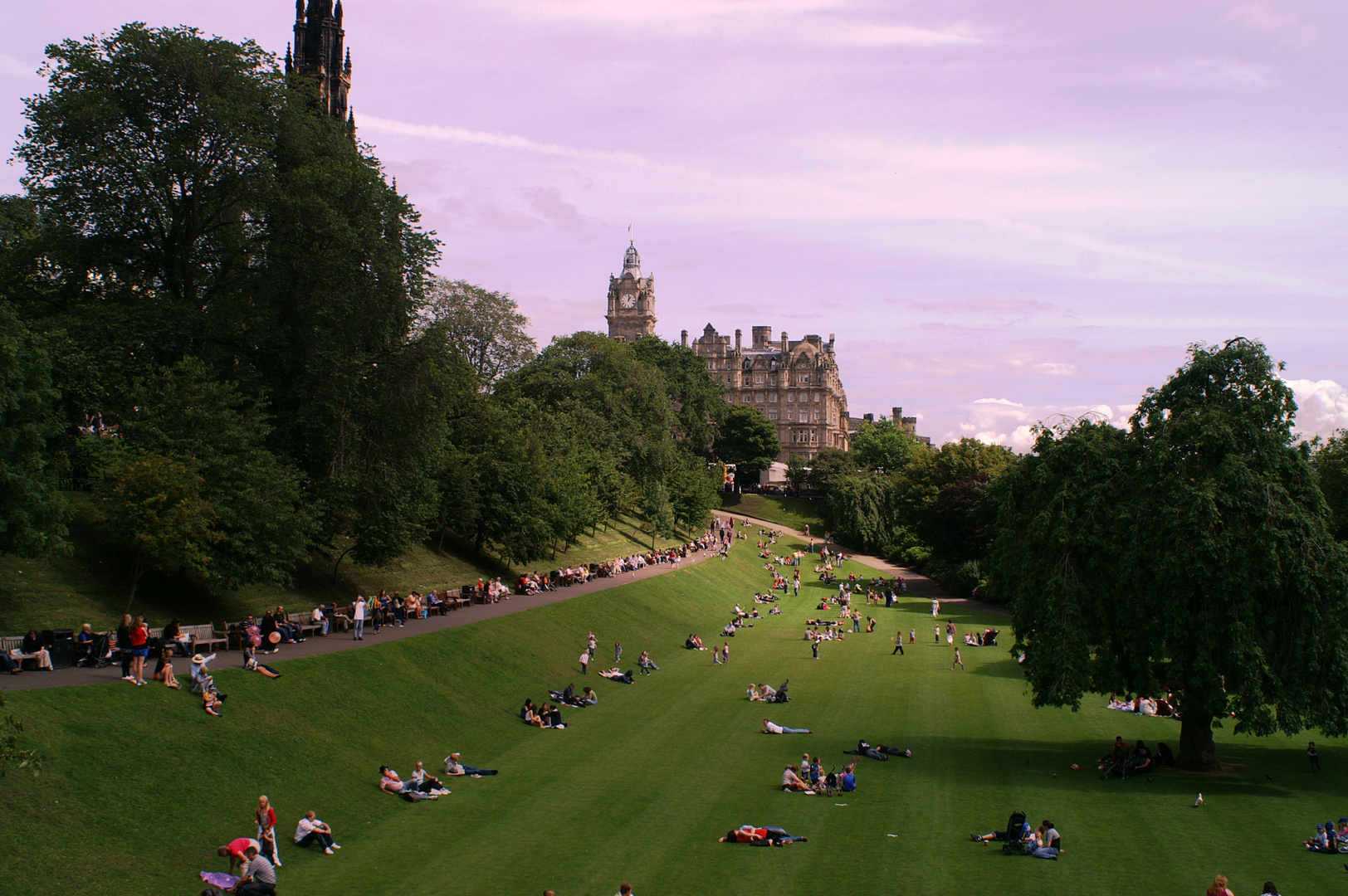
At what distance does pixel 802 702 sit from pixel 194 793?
2228 centimetres

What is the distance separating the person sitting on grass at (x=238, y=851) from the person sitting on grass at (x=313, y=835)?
5.65ft

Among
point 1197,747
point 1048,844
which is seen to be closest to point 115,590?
point 1048,844

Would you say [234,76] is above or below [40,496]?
above

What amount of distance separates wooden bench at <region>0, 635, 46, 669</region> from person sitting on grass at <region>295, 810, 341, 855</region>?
8750mm

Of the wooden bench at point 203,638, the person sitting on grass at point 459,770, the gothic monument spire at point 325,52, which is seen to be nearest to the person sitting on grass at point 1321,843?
the person sitting on grass at point 459,770

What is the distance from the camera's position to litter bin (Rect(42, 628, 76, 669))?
78.6ft

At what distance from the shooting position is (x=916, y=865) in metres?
20.1

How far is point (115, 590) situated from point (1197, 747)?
3208 cm

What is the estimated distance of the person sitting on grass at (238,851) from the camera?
17.5 m

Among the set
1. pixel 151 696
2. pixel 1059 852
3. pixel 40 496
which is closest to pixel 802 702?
pixel 1059 852

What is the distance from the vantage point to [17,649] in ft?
78.5

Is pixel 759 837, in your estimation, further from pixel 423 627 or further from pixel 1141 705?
pixel 1141 705

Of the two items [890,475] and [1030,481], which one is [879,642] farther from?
[890,475]

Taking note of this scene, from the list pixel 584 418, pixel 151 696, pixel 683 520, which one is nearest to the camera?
pixel 151 696
